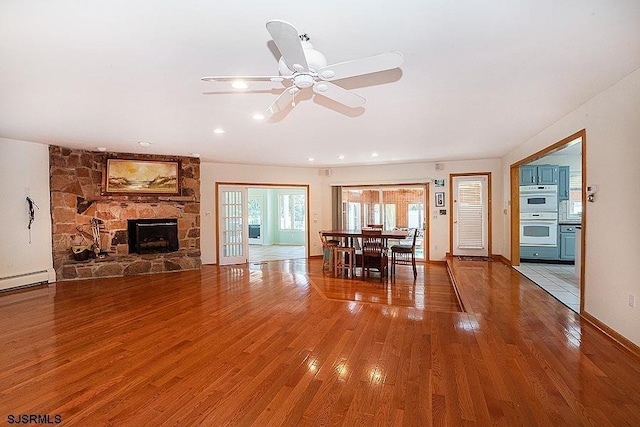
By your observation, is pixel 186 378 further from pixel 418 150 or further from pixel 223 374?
pixel 418 150

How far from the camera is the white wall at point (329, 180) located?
6.98 m

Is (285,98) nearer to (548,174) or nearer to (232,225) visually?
(232,225)

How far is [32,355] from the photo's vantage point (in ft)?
8.96

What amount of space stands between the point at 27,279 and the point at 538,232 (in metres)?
9.82

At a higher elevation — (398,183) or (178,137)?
(178,137)

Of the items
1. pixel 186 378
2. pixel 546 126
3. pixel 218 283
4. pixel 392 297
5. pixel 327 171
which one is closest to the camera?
pixel 186 378

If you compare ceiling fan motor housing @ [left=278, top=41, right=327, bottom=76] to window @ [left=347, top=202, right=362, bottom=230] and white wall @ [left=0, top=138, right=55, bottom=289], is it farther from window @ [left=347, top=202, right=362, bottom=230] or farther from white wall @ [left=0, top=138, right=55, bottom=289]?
window @ [left=347, top=202, right=362, bottom=230]

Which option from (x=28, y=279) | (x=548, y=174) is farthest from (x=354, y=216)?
(x=28, y=279)

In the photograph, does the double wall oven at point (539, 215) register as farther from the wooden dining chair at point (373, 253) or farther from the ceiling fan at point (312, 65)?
the ceiling fan at point (312, 65)

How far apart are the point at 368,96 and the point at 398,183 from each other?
16.0 ft

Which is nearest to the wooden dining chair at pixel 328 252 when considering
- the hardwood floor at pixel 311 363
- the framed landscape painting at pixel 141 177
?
the hardwood floor at pixel 311 363

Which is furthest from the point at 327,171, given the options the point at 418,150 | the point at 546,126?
the point at 546,126

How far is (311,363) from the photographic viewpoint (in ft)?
8.38

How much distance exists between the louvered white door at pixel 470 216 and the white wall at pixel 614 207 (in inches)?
145
